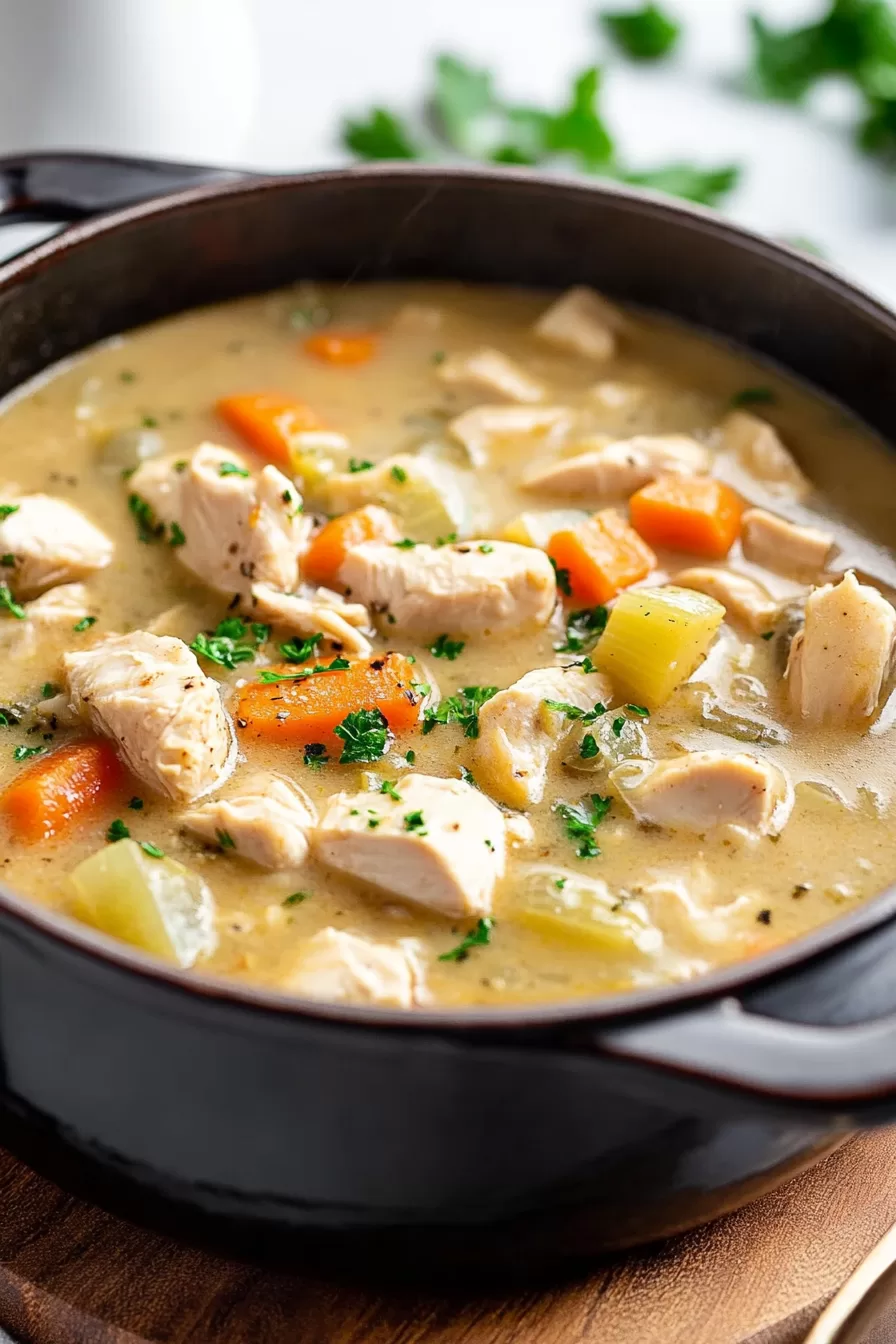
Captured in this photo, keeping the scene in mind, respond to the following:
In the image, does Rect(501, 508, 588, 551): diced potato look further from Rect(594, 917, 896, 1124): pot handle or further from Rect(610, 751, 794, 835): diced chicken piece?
Rect(594, 917, 896, 1124): pot handle

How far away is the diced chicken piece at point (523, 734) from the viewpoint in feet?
8.21

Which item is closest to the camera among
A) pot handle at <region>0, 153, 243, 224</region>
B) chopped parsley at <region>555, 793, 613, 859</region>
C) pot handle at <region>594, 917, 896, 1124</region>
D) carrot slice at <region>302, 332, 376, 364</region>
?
pot handle at <region>594, 917, 896, 1124</region>

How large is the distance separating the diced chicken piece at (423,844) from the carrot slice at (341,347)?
1392mm

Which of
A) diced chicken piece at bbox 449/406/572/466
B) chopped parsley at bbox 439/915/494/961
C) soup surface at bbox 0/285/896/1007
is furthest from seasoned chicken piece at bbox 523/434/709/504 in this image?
chopped parsley at bbox 439/915/494/961

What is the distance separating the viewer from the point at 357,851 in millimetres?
2328

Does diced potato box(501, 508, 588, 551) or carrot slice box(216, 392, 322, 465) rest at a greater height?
diced potato box(501, 508, 588, 551)

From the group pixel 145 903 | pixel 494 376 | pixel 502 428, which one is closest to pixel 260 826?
pixel 145 903

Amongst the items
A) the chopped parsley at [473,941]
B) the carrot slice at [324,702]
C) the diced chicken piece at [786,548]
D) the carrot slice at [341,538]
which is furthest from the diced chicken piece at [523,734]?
the diced chicken piece at [786,548]

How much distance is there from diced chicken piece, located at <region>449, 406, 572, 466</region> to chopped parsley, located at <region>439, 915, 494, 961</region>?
1231mm

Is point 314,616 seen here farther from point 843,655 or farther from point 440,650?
point 843,655

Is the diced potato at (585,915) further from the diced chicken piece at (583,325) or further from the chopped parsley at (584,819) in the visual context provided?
the diced chicken piece at (583,325)

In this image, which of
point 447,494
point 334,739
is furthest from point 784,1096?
point 447,494

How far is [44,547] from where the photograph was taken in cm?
288

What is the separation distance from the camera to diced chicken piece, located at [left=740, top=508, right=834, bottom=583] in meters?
3.01
